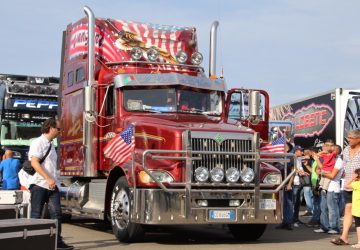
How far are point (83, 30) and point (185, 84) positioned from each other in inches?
103

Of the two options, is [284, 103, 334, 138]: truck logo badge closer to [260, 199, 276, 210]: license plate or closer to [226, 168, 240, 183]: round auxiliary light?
[260, 199, 276, 210]: license plate

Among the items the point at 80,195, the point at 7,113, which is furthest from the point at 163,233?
the point at 7,113

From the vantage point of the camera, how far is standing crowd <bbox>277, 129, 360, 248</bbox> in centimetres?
1143

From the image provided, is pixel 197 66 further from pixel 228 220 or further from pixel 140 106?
pixel 228 220

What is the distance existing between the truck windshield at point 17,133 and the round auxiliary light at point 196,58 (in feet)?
27.0

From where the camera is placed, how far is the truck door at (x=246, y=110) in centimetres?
1281

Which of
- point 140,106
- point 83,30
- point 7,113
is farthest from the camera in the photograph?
point 7,113

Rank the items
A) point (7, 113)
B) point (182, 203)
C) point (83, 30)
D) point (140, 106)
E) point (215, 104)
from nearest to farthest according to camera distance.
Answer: point (182, 203)
point (140, 106)
point (215, 104)
point (83, 30)
point (7, 113)

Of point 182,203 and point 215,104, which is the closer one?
point 182,203

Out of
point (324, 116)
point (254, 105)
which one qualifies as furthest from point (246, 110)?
point (324, 116)

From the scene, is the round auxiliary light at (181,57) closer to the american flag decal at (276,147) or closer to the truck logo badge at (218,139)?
the american flag decal at (276,147)

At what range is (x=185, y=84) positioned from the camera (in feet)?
41.3

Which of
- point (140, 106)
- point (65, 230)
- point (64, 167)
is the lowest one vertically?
point (65, 230)

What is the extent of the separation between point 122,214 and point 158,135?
4.56 ft
